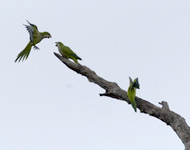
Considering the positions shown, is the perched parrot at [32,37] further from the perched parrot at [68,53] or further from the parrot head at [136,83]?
the parrot head at [136,83]

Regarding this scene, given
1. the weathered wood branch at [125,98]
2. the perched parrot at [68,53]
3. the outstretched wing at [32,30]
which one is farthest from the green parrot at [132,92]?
the outstretched wing at [32,30]

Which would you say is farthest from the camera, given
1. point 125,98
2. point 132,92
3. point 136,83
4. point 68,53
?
point 68,53

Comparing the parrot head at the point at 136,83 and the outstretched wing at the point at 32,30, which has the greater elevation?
the outstretched wing at the point at 32,30

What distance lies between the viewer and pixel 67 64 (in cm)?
1220

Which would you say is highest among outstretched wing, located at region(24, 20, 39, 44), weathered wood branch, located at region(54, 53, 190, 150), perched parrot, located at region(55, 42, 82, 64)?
outstretched wing, located at region(24, 20, 39, 44)

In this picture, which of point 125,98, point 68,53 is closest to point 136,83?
point 125,98

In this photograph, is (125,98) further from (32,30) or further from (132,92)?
(32,30)

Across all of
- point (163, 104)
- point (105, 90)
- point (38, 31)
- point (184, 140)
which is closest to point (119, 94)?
point (105, 90)

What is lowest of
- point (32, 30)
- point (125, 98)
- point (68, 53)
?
point (125, 98)

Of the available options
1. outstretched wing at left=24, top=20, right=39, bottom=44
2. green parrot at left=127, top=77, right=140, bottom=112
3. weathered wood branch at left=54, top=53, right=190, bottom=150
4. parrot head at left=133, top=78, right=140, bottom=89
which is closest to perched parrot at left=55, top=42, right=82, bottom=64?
weathered wood branch at left=54, top=53, right=190, bottom=150

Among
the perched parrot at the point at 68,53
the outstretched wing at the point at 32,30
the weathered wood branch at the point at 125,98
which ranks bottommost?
the weathered wood branch at the point at 125,98

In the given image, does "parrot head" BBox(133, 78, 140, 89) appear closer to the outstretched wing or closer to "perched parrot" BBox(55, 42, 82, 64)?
"perched parrot" BBox(55, 42, 82, 64)

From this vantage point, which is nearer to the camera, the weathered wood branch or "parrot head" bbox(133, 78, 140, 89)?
"parrot head" bbox(133, 78, 140, 89)

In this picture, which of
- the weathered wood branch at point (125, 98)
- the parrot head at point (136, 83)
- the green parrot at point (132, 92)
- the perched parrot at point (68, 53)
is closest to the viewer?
the parrot head at point (136, 83)
